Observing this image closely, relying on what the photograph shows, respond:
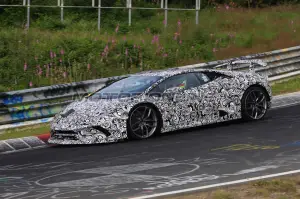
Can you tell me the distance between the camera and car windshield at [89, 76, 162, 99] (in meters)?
13.7

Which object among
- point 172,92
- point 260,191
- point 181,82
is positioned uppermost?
point 181,82

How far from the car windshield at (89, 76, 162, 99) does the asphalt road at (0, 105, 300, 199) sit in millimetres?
1008

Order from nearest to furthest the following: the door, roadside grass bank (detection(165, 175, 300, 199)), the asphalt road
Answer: roadside grass bank (detection(165, 175, 300, 199))
the asphalt road
the door

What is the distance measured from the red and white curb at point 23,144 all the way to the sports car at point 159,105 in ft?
1.33

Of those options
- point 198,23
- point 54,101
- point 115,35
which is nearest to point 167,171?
point 54,101

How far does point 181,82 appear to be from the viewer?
46.7 ft

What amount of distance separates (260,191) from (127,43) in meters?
14.9

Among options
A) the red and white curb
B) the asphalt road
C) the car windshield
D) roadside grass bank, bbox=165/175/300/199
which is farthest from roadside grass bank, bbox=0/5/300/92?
roadside grass bank, bbox=165/175/300/199

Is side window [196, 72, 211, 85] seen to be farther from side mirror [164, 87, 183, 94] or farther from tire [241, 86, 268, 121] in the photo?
tire [241, 86, 268, 121]

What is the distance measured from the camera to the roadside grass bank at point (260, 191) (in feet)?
25.3

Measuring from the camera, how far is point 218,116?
14.3 meters

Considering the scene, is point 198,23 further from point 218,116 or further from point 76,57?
point 218,116

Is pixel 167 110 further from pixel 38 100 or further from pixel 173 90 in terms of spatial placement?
pixel 38 100

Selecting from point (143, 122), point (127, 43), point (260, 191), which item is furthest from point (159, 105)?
point (127, 43)
